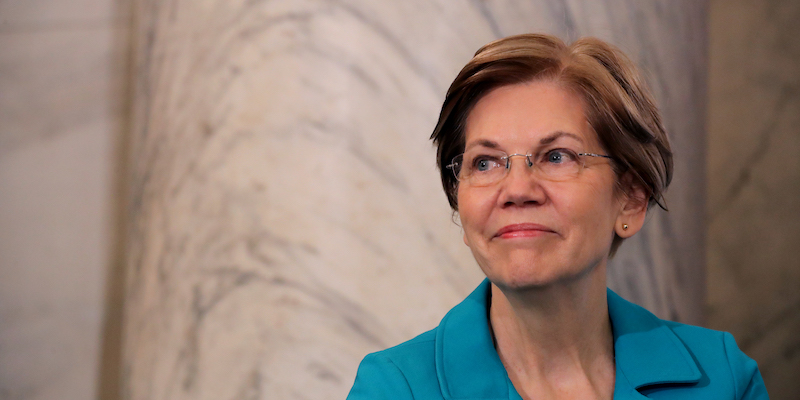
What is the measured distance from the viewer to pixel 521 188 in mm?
1666

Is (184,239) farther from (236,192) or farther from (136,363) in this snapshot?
(136,363)

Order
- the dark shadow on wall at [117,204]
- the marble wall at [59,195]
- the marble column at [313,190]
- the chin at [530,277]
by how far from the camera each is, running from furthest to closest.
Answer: the dark shadow on wall at [117,204]
the marble wall at [59,195]
the marble column at [313,190]
the chin at [530,277]

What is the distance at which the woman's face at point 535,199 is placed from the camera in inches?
65.9

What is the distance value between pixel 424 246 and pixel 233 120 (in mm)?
732

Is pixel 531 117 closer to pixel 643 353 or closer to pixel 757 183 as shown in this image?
pixel 643 353

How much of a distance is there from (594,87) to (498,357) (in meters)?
0.69

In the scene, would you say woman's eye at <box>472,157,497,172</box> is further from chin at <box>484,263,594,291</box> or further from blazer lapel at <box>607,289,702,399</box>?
blazer lapel at <box>607,289,702,399</box>

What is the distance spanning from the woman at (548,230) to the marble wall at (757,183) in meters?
1.94

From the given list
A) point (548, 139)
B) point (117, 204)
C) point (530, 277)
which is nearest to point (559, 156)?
point (548, 139)

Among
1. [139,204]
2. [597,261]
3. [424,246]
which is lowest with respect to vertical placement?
[139,204]

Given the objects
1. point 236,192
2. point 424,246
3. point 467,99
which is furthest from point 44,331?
point 467,99

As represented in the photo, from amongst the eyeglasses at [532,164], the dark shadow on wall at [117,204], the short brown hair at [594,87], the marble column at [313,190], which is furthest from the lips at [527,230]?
the dark shadow on wall at [117,204]

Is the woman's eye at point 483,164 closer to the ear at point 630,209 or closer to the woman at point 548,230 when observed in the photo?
the woman at point 548,230

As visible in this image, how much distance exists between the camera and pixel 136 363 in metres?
2.69
